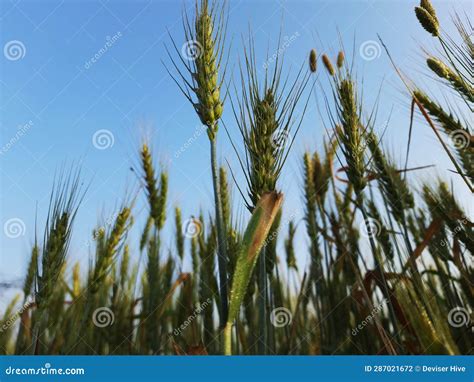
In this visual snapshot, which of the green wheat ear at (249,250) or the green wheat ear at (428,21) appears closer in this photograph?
the green wheat ear at (249,250)

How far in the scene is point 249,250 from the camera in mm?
1015

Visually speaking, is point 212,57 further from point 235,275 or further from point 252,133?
point 235,275

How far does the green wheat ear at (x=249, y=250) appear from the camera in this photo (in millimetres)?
978

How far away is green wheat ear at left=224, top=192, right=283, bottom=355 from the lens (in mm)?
978

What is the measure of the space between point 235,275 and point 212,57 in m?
0.85

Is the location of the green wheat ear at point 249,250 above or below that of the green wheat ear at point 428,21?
below

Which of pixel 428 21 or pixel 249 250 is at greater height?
pixel 428 21

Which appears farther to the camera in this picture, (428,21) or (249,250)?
(428,21)

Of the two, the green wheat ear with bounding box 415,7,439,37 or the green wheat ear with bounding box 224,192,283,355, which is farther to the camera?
the green wheat ear with bounding box 415,7,439,37

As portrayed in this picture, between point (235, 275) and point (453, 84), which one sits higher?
point (453, 84)

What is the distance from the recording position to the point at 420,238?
2.39 m

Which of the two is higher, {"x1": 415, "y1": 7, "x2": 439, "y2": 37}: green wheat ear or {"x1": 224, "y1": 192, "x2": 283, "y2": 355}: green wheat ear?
{"x1": 415, "y1": 7, "x2": 439, "y2": 37}: green wheat ear
